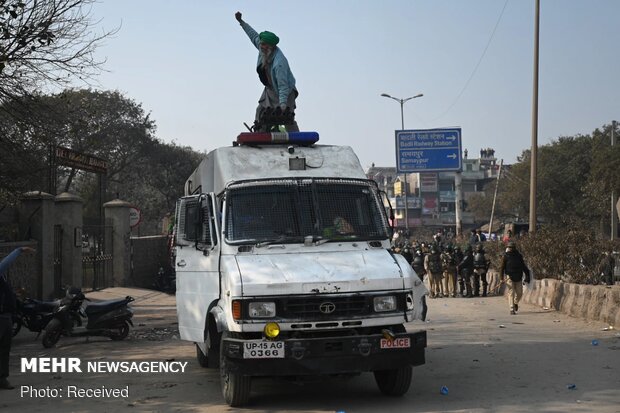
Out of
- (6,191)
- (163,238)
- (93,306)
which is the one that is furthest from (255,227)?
(163,238)

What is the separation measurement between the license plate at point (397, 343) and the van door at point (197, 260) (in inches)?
73.9

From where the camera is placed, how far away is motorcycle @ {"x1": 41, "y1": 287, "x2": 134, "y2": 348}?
543 inches

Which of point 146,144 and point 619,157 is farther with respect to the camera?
point 146,144

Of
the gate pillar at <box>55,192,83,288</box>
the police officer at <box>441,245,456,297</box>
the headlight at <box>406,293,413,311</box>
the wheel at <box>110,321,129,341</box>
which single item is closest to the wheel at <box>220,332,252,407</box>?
the headlight at <box>406,293,413,311</box>

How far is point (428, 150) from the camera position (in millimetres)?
34031

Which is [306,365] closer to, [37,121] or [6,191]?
[37,121]

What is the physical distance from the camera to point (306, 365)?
784 cm

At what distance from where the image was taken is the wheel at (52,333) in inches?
540

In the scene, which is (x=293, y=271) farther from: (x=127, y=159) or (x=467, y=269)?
(x=127, y=159)

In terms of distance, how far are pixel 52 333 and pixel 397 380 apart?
7.28 metres

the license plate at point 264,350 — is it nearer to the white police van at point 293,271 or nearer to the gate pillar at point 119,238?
the white police van at point 293,271

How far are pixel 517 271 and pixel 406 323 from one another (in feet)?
36.2

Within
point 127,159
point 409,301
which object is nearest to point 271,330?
point 409,301

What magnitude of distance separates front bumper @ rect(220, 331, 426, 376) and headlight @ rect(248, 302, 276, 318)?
0.94ft
